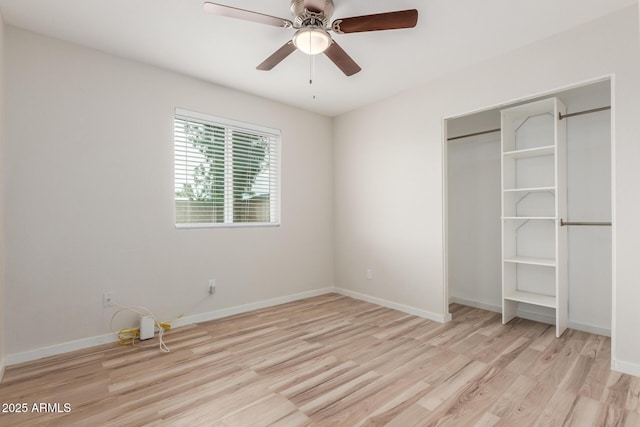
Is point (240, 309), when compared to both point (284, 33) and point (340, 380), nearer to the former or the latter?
point (340, 380)

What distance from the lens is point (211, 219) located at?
367 centimetres

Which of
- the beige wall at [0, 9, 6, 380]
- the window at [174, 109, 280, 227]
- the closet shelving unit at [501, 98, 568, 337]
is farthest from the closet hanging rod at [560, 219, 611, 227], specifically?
the beige wall at [0, 9, 6, 380]

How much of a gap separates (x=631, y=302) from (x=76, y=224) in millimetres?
4426

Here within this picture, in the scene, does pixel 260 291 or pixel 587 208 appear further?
pixel 260 291

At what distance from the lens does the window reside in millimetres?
3451

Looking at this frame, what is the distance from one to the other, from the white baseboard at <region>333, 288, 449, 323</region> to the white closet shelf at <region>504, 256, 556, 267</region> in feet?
2.98

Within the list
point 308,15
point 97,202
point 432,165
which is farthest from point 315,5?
point 97,202

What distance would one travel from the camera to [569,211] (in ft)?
10.5

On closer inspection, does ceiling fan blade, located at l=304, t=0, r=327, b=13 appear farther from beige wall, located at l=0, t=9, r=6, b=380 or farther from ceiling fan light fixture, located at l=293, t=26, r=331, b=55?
beige wall, located at l=0, t=9, r=6, b=380

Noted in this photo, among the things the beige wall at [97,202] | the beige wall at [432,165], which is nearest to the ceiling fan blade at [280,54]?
the beige wall at [97,202]

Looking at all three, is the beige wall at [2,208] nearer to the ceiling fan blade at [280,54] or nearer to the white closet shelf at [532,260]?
the ceiling fan blade at [280,54]

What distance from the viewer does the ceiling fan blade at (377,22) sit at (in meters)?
1.98

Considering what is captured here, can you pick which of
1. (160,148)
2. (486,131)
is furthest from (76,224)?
(486,131)

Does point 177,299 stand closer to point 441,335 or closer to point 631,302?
point 441,335
